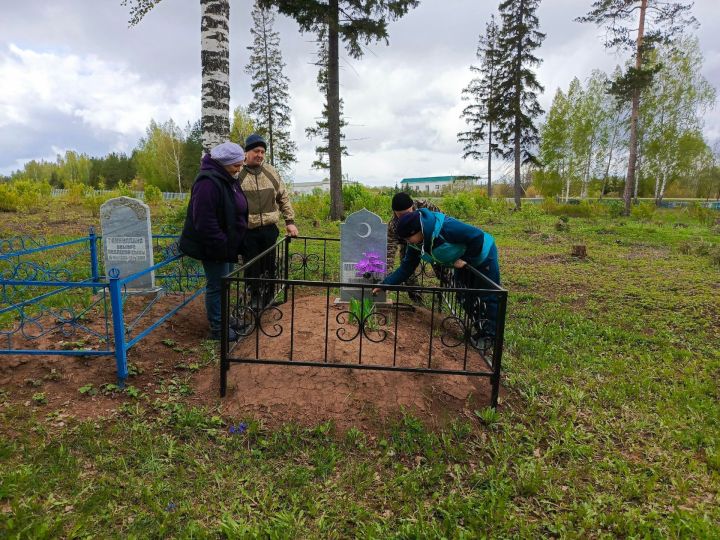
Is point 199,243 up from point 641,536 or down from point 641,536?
up

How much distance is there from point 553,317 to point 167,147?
45.0m

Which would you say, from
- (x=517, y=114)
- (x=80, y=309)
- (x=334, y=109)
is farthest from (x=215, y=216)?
(x=517, y=114)

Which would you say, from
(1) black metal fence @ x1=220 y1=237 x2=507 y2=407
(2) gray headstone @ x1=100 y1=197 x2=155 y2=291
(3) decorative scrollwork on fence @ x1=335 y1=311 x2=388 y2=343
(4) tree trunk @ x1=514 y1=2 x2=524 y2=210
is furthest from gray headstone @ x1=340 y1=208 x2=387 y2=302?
(4) tree trunk @ x1=514 y1=2 x2=524 y2=210

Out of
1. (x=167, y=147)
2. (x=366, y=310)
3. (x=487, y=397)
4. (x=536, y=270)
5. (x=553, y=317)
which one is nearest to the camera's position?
(x=487, y=397)

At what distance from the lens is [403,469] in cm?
243

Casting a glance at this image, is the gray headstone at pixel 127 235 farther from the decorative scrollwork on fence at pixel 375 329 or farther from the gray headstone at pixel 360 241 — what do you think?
the decorative scrollwork on fence at pixel 375 329

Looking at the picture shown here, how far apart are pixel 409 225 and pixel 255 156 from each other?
162cm

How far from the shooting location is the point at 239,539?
191 centimetres

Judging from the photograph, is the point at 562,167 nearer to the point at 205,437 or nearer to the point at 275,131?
the point at 275,131

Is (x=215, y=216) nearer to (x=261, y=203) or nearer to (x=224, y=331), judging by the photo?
(x=261, y=203)

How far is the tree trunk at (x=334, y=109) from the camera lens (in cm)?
1216

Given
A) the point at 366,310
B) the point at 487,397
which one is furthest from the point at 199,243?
the point at 487,397

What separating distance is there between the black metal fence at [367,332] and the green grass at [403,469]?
387 millimetres

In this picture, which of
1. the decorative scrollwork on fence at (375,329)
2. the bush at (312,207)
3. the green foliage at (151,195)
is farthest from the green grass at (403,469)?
the green foliage at (151,195)
